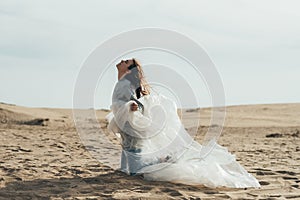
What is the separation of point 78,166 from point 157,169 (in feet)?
5.66

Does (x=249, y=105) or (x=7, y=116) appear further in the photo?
(x=249, y=105)

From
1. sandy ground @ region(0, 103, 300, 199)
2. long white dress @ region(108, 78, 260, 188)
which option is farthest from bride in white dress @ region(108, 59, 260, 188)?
sandy ground @ region(0, 103, 300, 199)

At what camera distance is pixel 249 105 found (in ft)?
106

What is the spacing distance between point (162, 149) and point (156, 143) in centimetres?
12

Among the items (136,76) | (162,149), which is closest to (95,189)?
(162,149)

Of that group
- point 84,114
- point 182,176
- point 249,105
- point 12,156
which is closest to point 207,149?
point 182,176

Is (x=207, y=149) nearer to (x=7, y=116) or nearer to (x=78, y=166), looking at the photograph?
(x=78, y=166)

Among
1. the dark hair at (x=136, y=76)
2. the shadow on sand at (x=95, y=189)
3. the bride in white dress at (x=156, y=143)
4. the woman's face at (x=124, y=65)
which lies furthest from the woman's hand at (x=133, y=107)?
the shadow on sand at (x=95, y=189)

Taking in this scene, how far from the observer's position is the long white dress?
6.82 metres

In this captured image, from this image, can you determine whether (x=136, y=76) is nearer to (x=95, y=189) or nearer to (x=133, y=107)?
(x=133, y=107)

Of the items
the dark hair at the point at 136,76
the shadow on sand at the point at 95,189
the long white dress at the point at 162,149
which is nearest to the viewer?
the shadow on sand at the point at 95,189

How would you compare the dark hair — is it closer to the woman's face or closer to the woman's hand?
the woman's face

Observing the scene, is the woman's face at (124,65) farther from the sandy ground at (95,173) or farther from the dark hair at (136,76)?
the sandy ground at (95,173)

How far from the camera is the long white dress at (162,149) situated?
269 inches
